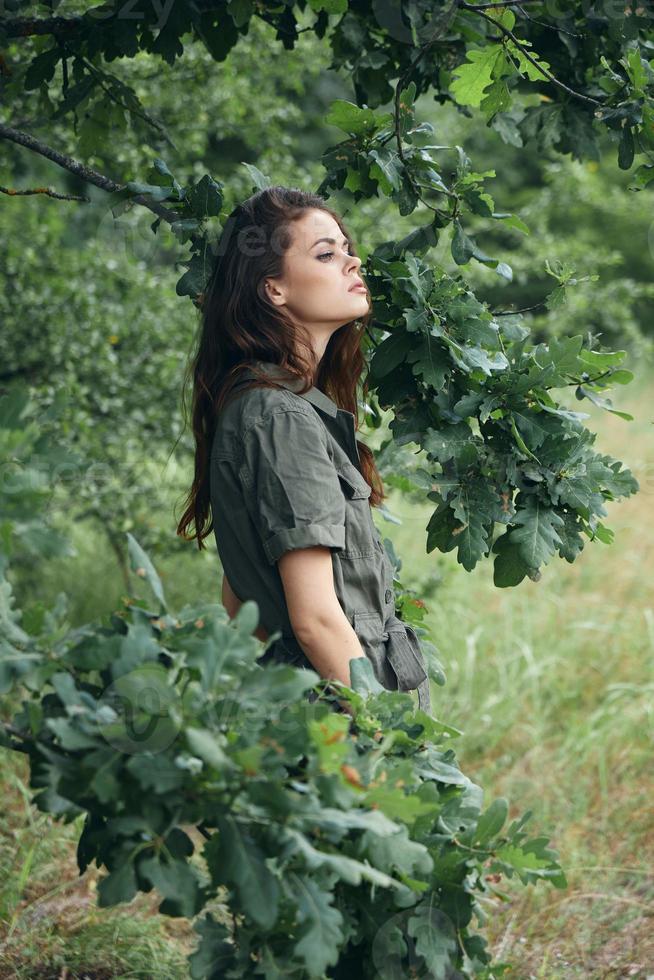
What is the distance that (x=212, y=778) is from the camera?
134 cm

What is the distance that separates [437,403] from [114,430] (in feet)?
8.13

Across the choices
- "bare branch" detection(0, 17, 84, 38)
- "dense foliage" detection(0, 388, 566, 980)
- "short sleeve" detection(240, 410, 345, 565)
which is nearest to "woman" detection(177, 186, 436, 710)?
"short sleeve" detection(240, 410, 345, 565)

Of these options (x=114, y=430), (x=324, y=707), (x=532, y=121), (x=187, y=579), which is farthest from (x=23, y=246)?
(x=324, y=707)

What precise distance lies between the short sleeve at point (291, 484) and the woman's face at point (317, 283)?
267mm

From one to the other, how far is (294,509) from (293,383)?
0.32m

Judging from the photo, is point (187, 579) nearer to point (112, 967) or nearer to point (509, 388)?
point (112, 967)

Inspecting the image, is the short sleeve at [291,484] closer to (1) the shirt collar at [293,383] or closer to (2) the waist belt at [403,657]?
(1) the shirt collar at [293,383]

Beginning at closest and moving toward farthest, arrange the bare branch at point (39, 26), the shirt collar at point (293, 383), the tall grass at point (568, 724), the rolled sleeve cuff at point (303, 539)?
1. the rolled sleeve cuff at point (303, 539)
2. the shirt collar at point (293, 383)
3. the bare branch at point (39, 26)
4. the tall grass at point (568, 724)

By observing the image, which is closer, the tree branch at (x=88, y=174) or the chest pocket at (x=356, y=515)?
the chest pocket at (x=356, y=515)

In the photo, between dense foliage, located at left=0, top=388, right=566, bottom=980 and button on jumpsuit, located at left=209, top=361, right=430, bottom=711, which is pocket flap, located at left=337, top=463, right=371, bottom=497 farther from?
dense foliage, located at left=0, top=388, right=566, bottom=980

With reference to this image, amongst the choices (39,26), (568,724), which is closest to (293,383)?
(39,26)

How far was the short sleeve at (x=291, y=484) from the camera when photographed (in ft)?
6.20

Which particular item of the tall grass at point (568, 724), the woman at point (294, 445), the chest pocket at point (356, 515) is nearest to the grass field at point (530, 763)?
the tall grass at point (568, 724)

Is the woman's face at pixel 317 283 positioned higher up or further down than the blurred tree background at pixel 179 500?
higher up
